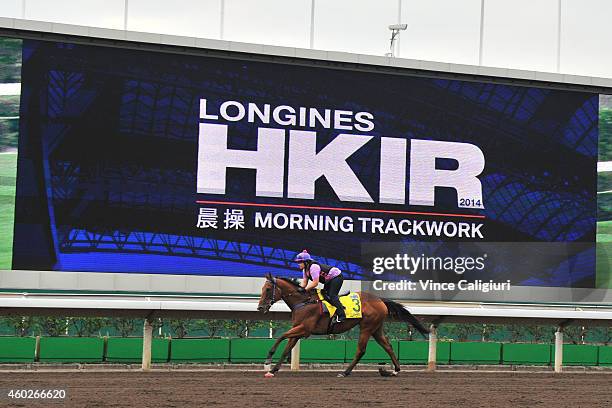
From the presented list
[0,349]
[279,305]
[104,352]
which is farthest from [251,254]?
[0,349]

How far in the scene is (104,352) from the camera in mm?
17547

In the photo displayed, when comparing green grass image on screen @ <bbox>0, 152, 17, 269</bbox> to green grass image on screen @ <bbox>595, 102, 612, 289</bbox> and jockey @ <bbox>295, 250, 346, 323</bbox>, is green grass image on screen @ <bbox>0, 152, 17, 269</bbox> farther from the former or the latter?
green grass image on screen @ <bbox>595, 102, 612, 289</bbox>

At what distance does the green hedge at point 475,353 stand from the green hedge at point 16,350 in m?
7.87

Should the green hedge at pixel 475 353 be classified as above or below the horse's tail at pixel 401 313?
below

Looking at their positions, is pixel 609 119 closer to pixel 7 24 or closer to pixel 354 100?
pixel 354 100

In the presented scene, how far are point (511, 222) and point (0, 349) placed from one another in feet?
30.1

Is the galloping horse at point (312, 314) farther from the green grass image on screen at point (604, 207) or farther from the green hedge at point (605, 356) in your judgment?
the green hedge at point (605, 356)

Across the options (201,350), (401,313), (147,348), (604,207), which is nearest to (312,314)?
(401,313)

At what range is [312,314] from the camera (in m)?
16.1

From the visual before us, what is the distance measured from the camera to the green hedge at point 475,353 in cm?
1955

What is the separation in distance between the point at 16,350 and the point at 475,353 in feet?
28.0

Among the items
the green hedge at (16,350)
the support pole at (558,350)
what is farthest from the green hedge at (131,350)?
the support pole at (558,350)

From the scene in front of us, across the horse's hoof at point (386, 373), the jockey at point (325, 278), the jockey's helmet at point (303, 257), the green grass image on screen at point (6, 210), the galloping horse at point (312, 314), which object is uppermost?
the green grass image on screen at point (6, 210)

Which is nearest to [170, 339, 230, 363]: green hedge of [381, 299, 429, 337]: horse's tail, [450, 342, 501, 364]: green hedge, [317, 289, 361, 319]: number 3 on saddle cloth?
[317, 289, 361, 319]: number 3 on saddle cloth
